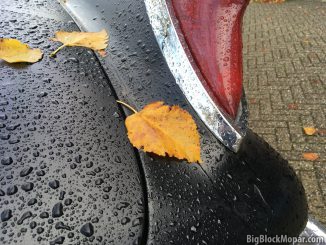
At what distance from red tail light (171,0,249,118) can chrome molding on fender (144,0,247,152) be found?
0.07ft

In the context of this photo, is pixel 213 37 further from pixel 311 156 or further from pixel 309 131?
pixel 309 131

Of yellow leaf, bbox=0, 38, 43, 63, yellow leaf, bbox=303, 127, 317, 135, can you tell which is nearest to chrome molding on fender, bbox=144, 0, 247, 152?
yellow leaf, bbox=0, 38, 43, 63

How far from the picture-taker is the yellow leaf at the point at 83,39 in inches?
47.3

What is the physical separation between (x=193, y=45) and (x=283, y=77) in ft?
12.2

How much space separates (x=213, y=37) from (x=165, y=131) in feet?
0.97

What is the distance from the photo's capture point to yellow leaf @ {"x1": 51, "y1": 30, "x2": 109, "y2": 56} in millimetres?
1202

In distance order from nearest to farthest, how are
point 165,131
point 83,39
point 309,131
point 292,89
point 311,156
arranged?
point 165,131 < point 83,39 < point 311,156 < point 309,131 < point 292,89

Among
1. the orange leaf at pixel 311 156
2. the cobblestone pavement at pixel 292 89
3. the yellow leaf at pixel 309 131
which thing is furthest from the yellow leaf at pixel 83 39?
the yellow leaf at pixel 309 131

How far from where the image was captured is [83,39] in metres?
1.22

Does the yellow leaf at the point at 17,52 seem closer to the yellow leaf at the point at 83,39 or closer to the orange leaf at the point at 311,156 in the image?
the yellow leaf at the point at 83,39

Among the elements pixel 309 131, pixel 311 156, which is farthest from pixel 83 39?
pixel 309 131

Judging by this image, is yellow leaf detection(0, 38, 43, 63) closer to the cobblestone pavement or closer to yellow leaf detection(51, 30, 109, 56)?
yellow leaf detection(51, 30, 109, 56)

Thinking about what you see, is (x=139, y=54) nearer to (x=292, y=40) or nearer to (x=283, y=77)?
(x=283, y=77)

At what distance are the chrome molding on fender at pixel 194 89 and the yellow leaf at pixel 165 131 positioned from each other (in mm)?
48
